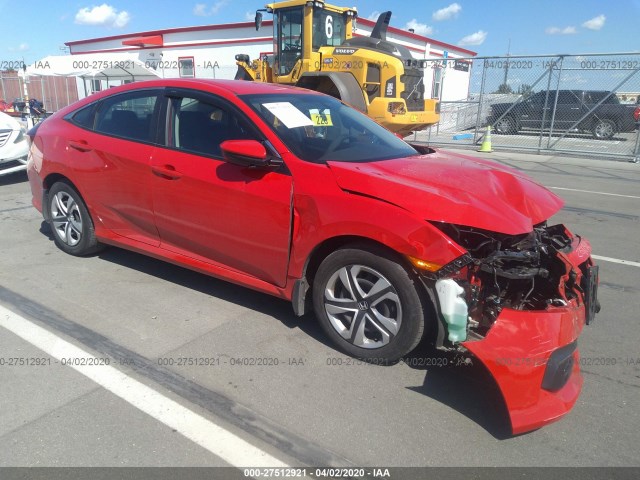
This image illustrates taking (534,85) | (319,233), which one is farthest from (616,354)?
(534,85)

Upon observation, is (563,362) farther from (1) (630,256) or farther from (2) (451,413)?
(1) (630,256)

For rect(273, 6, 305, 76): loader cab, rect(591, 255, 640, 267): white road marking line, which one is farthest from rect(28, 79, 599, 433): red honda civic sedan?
rect(273, 6, 305, 76): loader cab

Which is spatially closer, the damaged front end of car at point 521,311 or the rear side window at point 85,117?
the damaged front end of car at point 521,311

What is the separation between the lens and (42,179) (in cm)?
489

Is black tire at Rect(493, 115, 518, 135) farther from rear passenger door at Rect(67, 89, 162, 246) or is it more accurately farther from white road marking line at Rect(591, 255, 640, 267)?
rear passenger door at Rect(67, 89, 162, 246)

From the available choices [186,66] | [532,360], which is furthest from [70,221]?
[186,66]

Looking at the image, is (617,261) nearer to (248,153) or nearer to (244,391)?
(248,153)

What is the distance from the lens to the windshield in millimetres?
3428

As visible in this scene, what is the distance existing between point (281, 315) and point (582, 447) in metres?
2.10

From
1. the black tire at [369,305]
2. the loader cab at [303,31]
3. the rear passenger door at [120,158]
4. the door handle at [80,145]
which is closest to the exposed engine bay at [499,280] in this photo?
the black tire at [369,305]

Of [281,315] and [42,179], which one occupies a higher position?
[42,179]

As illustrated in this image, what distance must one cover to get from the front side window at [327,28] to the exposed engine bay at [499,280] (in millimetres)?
10770

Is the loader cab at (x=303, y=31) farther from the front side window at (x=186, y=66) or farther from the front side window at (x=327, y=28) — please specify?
the front side window at (x=186, y=66)

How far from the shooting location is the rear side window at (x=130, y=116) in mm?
4012
